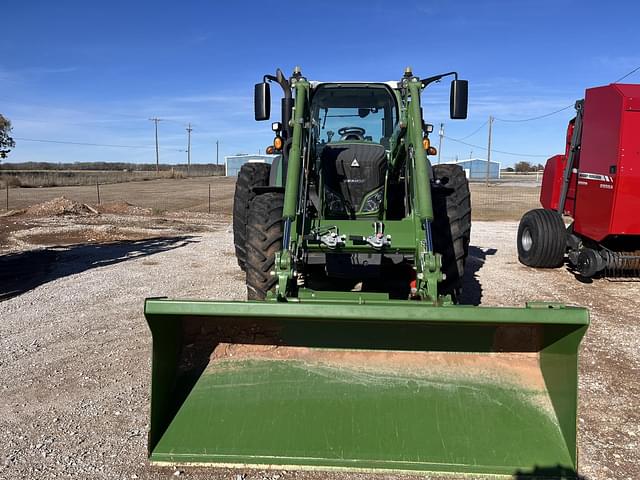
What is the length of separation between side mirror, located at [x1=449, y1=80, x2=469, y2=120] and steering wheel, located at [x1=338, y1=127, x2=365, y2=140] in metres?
1.25

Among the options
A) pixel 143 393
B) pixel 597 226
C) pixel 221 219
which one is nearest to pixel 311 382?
pixel 143 393

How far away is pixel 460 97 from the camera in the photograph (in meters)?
→ 5.22

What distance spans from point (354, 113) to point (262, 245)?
2.36m

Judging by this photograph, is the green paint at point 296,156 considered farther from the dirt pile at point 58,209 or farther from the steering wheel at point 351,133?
the dirt pile at point 58,209

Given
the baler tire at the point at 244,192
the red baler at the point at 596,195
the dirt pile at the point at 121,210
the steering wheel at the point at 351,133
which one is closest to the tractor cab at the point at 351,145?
the steering wheel at the point at 351,133

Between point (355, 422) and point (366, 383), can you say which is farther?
point (366, 383)

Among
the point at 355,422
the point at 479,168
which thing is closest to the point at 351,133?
the point at 355,422

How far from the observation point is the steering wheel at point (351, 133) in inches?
243

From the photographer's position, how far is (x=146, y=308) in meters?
3.04

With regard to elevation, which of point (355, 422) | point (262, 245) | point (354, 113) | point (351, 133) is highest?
point (354, 113)

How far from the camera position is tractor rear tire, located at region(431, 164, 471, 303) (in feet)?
17.4

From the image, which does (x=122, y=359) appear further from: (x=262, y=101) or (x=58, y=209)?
(x=58, y=209)

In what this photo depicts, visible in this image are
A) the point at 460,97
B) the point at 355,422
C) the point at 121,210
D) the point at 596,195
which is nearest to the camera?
the point at 355,422

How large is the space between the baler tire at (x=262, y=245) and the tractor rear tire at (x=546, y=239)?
17.4ft
